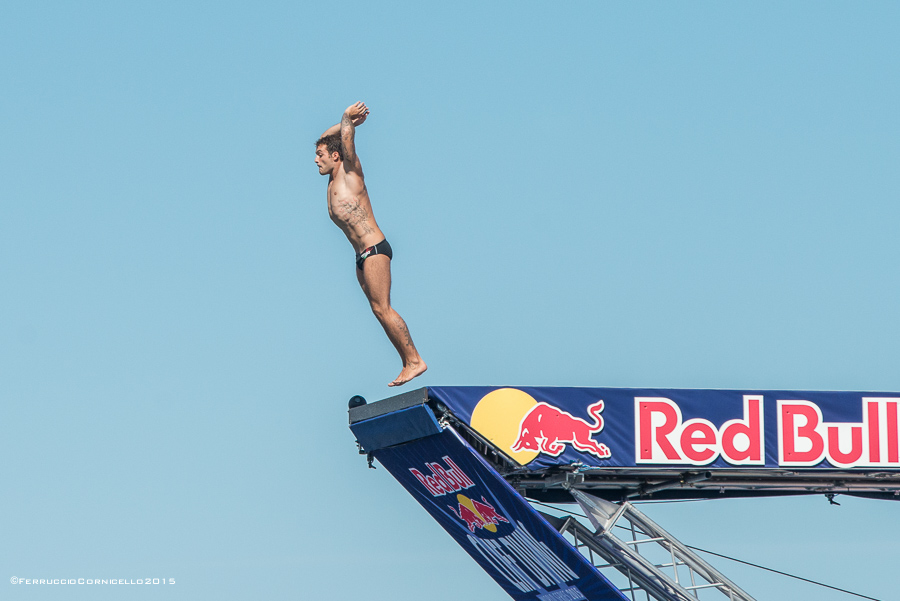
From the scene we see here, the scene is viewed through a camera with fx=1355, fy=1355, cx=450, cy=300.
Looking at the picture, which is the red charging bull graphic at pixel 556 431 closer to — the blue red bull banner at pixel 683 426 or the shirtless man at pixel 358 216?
the blue red bull banner at pixel 683 426

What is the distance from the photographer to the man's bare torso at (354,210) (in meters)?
21.5

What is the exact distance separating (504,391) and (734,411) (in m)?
3.67

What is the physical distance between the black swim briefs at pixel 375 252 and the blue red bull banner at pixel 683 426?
266 centimetres

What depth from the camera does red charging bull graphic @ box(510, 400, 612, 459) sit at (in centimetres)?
2023

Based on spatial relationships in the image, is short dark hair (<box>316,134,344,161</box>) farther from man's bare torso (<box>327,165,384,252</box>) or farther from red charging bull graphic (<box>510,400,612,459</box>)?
red charging bull graphic (<box>510,400,612,459</box>)

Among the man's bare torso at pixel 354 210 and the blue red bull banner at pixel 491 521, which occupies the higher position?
the man's bare torso at pixel 354 210

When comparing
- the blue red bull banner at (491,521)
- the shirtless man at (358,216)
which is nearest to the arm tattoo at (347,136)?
the shirtless man at (358,216)

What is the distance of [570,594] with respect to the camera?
22.3 m

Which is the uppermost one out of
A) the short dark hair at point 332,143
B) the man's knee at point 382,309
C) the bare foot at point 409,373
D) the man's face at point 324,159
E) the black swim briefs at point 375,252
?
the short dark hair at point 332,143

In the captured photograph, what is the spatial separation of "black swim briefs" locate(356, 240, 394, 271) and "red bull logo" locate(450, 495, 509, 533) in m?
4.13

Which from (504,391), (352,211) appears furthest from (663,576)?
(352,211)

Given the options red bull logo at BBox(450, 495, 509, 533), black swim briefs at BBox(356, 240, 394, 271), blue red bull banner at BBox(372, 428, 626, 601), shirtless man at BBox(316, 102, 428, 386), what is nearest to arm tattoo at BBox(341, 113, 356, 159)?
shirtless man at BBox(316, 102, 428, 386)

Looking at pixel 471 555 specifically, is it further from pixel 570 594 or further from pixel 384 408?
pixel 384 408

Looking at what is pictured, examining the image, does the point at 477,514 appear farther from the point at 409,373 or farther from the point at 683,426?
the point at 683,426
